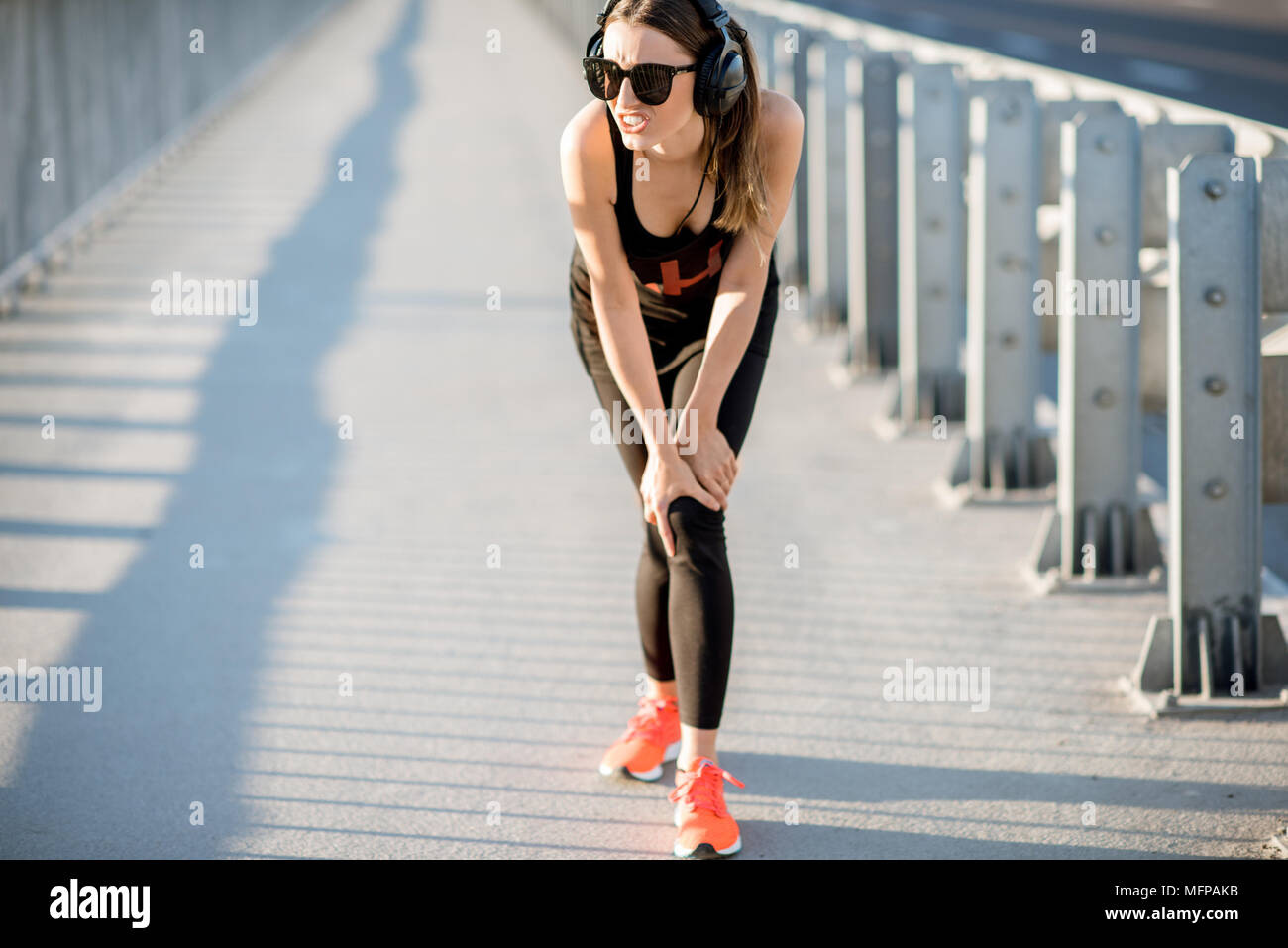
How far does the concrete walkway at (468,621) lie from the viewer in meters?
3.69

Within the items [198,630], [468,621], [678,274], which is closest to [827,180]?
[468,621]

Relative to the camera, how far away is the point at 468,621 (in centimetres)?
493

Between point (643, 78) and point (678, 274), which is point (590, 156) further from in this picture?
point (678, 274)

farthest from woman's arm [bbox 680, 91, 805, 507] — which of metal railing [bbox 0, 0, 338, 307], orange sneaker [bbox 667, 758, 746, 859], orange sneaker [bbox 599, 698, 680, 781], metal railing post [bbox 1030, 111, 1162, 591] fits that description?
metal railing [bbox 0, 0, 338, 307]

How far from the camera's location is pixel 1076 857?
3418mm

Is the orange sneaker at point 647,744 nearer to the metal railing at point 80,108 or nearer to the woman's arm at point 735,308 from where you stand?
the woman's arm at point 735,308

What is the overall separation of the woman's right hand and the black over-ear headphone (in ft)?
2.55

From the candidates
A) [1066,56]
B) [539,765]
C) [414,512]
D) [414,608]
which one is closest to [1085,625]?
[539,765]

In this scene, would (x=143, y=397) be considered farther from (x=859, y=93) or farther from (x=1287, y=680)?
(x=1287, y=680)

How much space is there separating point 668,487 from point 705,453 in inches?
4.6

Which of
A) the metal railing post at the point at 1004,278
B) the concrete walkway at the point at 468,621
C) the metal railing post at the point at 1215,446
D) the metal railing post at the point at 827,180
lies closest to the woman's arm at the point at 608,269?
the concrete walkway at the point at 468,621

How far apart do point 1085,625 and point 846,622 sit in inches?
29.3

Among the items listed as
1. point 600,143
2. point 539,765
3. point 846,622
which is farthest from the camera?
point 846,622

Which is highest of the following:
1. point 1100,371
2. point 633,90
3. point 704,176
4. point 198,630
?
point 633,90
